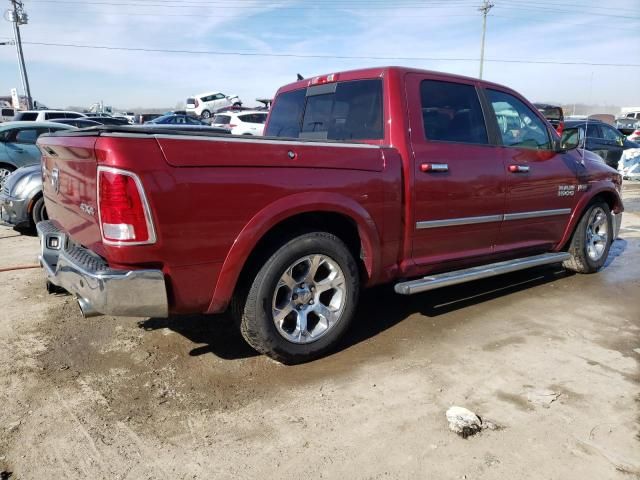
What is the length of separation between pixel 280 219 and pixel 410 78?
158 centimetres

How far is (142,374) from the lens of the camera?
10.3 ft

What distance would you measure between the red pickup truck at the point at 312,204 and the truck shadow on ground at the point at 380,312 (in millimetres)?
422

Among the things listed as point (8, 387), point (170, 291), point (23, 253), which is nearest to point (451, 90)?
point (170, 291)

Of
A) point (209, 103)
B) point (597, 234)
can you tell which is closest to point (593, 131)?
point (597, 234)

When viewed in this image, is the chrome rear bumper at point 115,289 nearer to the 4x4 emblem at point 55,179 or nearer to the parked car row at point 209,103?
the 4x4 emblem at point 55,179

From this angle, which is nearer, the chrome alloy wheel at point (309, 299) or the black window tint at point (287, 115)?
the chrome alloy wheel at point (309, 299)

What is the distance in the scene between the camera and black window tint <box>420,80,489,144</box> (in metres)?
3.75

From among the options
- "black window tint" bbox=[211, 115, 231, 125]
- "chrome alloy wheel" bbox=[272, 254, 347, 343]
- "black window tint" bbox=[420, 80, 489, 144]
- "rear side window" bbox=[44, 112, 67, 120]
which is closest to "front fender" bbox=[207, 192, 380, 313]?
"chrome alloy wheel" bbox=[272, 254, 347, 343]

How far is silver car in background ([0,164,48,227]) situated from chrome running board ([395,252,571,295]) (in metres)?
4.86

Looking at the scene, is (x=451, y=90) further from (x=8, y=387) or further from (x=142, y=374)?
(x=8, y=387)

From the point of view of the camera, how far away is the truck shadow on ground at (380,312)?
3.61 meters

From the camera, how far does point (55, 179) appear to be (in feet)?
10.9

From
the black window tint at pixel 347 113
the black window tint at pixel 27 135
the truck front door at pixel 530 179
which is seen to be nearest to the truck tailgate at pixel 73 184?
the black window tint at pixel 347 113

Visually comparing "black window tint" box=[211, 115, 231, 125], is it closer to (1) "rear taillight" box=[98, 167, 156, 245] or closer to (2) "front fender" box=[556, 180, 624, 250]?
(2) "front fender" box=[556, 180, 624, 250]
